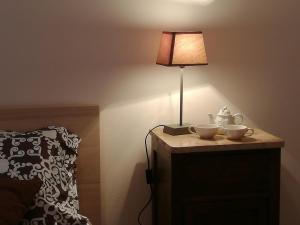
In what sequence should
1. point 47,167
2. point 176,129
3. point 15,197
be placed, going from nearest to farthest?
point 15,197, point 47,167, point 176,129

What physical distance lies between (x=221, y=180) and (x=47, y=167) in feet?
2.42

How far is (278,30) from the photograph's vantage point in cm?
236

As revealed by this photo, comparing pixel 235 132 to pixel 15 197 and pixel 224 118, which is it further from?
pixel 15 197

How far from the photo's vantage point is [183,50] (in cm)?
197

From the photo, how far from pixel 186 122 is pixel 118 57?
49cm

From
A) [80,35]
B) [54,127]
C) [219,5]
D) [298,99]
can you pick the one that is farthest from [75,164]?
[298,99]

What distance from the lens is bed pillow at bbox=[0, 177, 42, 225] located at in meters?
1.49

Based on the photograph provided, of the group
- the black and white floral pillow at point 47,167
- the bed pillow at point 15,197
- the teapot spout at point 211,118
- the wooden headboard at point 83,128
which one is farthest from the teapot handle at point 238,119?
the bed pillow at point 15,197

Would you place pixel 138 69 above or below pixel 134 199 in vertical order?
above

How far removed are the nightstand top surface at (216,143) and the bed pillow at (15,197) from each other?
0.58 m

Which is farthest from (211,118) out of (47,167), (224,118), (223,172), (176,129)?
(47,167)

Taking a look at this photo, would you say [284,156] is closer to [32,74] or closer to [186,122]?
[186,122]

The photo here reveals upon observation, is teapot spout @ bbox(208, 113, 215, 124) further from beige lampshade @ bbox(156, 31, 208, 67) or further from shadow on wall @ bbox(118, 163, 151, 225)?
shadow on wall @ bbox(118, 163, 151, 225)

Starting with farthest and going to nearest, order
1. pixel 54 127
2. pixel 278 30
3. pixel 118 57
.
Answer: pixel 278 30 → pixel 118 57 → pixel 54 127
